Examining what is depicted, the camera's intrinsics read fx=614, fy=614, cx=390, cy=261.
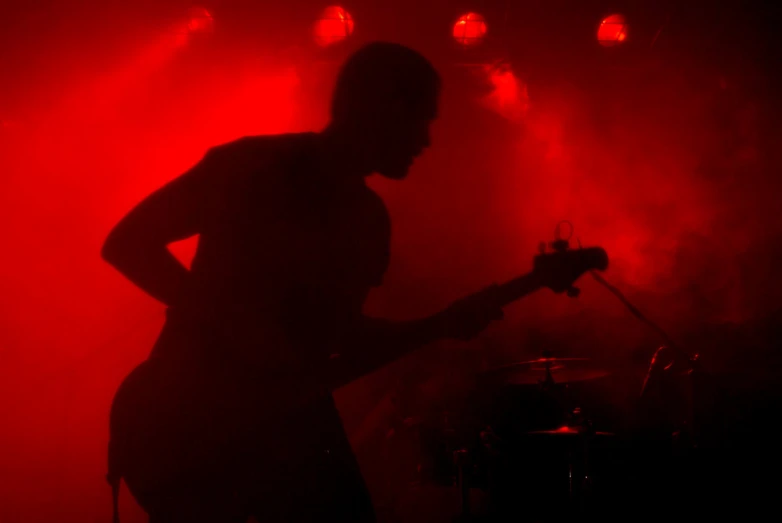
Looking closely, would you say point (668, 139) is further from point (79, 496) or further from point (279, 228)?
point (79, 496)

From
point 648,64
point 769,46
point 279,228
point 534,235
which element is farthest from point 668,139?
point 279,228

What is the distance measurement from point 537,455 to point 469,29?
13.7 feet

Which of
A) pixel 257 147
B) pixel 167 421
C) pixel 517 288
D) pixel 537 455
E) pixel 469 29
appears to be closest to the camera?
pixel 167 421

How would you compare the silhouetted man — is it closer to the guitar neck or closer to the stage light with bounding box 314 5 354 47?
the guitar neck

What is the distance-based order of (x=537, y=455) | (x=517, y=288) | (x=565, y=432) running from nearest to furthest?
1. (x=517, y=288)
2. (x=565, y=432)
3. (x=537, y=455)

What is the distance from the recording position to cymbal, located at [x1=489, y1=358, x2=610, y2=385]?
14.1ft

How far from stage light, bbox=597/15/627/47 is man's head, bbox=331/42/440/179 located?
485 centimetres

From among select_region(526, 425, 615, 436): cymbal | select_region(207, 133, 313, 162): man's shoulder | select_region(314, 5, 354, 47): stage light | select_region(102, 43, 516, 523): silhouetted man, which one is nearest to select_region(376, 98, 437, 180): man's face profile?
select_region(102, 43, 516, 523): silhouetted man

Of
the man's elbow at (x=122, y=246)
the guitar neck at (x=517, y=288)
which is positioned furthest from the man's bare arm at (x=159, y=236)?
the guitar neck at (x=517, y=288)

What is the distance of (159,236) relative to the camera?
152 cm

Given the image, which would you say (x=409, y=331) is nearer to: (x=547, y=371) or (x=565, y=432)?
(x=565, y=432)

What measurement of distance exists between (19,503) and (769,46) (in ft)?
27.8

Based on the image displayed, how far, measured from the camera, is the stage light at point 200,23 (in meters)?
5.97

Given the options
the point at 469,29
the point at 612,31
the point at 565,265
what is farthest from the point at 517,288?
the point at 612,31
